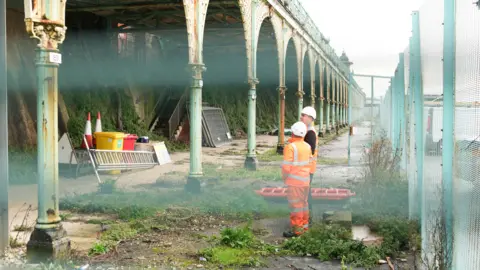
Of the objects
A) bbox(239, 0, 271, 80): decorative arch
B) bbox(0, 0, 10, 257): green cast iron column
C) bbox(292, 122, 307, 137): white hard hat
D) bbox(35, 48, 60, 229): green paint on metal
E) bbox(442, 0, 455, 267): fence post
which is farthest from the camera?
bbox(239, 0, 271, 80): decorative arch

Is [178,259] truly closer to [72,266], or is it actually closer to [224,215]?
Answer: [72,266]

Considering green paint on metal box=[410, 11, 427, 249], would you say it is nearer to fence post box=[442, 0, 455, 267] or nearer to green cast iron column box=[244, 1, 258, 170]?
fence post box=[442, 0, 455, 267]

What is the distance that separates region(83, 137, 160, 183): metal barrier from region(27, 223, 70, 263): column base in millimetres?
4598

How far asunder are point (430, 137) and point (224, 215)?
4.21 meters

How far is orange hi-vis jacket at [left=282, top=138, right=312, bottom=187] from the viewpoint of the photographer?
7258mm

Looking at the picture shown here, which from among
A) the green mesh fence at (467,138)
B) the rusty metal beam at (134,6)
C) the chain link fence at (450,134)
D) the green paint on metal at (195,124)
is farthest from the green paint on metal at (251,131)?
the green mesh fence at (467,138)

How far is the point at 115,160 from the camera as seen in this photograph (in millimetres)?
11422

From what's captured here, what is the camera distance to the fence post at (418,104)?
549cm

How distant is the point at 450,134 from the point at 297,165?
11.2 ft

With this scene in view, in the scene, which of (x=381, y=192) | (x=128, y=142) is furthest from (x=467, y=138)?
(x=128, y=142)

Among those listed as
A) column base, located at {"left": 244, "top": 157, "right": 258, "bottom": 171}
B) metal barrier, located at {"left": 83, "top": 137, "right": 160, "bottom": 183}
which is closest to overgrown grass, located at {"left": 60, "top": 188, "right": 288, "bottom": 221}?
metal barrier, located at {"left": 83, "top": 137, "right": 160, "bottom": 183}

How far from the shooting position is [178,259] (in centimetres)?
599

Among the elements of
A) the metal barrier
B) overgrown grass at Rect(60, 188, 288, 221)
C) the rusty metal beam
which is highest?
the rusty metal beam

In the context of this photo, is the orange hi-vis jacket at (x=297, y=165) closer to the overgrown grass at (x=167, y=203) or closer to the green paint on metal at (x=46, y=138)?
the overgrown grass at (x=167, y=203)
